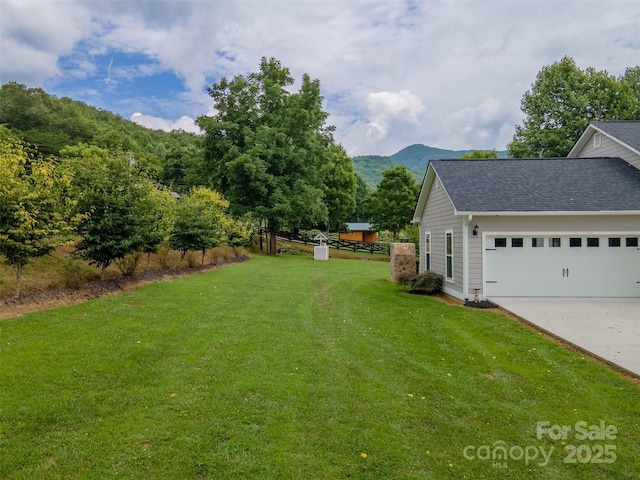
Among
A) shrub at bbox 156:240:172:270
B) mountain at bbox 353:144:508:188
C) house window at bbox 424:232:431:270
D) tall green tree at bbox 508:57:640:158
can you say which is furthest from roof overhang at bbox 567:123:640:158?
mountain at bbox 353:144:508:188

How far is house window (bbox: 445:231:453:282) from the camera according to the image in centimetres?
1159

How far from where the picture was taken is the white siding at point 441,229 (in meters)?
11.0

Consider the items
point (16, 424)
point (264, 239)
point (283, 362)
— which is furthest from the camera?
point (264, 239)

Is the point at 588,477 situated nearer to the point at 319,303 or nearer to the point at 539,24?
the point at 319,303

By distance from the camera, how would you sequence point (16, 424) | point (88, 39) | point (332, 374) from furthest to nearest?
point (88, 39) → point (332, 374) → point (16, 424)

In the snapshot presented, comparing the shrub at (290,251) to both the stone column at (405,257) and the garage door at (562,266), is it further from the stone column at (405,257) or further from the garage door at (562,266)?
the garage door at (562,266)

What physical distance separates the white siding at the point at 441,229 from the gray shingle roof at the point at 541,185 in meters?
0.71

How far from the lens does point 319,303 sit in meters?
9.94

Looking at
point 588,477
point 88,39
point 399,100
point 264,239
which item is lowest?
point 588,477

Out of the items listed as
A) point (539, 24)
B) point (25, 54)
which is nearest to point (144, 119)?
point (25, 54)

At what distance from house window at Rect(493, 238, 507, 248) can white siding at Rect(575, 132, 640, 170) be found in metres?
5.80

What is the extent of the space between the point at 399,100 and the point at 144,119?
65.6 metres

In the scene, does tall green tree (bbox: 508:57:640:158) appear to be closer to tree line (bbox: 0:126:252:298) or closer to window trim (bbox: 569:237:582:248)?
window trim (bbox: 569:237:582:248)

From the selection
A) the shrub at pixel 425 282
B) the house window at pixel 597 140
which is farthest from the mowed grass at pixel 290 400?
the house window at pixel 597 140
